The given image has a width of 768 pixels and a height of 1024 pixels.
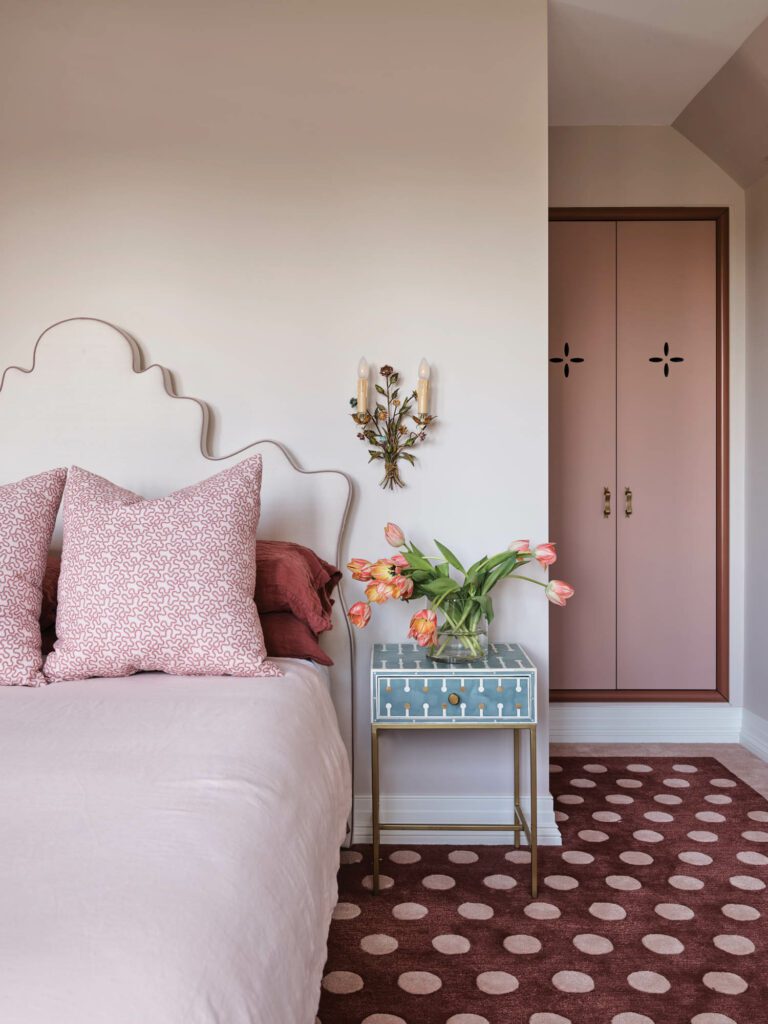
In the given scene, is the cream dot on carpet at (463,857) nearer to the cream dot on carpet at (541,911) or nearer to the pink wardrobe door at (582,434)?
the cream dot on carpet at (541,911)

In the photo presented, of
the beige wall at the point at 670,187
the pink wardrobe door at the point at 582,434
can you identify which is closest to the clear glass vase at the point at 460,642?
the pink wardrobe door at the point at 582,434

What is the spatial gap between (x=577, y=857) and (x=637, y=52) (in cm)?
271

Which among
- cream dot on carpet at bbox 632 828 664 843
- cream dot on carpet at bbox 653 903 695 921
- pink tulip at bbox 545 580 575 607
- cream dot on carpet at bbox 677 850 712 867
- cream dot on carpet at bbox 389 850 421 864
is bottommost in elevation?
cream dot on carpet at bbox 389 850 421 864

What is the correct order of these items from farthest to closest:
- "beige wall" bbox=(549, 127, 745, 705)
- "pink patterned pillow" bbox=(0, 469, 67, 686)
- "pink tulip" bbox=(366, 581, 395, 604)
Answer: "beige wall" bbox=(549, 127, 745, 705)
"pink tulip" bbox=(366, 581, 395, 604)
"pink patterned pillow" bbox=(0, 469, 67, 686)

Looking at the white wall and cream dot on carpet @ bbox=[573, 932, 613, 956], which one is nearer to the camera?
cream dot on carpet @ bbox=[573, 932, 613, 956]

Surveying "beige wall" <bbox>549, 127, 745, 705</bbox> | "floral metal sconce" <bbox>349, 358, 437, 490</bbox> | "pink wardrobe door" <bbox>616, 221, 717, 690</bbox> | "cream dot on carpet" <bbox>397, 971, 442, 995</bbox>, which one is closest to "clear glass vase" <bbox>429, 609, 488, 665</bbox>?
"floral metal sconce" <bbox>349, 358, 437, 490</bbox>

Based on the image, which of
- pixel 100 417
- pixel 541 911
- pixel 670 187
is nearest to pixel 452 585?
pixel 541 911

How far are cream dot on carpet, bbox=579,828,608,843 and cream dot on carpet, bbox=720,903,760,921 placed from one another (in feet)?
1.54

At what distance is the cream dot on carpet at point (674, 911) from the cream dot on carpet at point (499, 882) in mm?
378

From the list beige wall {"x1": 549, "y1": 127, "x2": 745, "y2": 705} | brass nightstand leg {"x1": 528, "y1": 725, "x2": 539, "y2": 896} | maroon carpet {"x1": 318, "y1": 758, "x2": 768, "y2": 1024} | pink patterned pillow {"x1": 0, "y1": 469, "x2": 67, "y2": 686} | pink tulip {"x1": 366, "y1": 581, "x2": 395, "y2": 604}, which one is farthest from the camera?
beige wall {"x1": 549, "y1": 127, "x2": 745, "y2": 705}

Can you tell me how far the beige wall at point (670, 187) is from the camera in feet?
11.7

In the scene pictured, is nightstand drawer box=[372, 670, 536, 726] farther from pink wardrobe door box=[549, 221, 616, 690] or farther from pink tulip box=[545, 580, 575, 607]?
pink wardrobe door box=[549, 221, 616, 690]

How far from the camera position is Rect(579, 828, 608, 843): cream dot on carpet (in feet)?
8.33

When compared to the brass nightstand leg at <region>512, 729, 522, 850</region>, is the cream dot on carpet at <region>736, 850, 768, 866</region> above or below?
below
